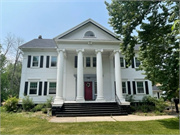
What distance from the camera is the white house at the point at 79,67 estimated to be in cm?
1400

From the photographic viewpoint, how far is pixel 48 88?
51.0ft

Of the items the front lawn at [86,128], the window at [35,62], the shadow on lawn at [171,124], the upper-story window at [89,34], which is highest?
the upper-story window at [89,34]

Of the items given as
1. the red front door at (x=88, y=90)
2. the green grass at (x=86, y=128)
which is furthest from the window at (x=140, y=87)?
the green grass at (x=86, y=128)

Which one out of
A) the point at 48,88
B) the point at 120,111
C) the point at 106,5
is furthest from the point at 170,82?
the point at 48,88

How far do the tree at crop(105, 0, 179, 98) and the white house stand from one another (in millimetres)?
5383

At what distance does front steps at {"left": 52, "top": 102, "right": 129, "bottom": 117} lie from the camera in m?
10.6

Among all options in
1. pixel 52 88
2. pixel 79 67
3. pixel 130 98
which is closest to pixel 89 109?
pixel 79 67

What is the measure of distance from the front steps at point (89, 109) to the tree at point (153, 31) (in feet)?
15.7

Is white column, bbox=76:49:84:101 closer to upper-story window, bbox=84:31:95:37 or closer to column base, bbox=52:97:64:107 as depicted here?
column base, bbox=52:97:64:107

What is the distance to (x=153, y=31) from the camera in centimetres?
821

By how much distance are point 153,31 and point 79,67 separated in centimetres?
764

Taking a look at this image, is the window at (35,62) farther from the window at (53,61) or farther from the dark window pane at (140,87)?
the dark window pane at (140,87)

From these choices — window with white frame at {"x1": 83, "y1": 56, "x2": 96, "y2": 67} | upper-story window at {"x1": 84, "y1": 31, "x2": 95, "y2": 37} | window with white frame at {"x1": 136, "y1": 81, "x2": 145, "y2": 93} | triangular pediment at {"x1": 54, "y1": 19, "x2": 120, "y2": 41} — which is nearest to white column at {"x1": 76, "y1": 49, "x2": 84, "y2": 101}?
triangular pediment at {"x1": 54, "y1": 19, "x2": 120, "y2": 41}

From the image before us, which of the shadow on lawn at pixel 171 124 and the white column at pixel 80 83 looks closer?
the shadow on lawn at pixel 171 124
